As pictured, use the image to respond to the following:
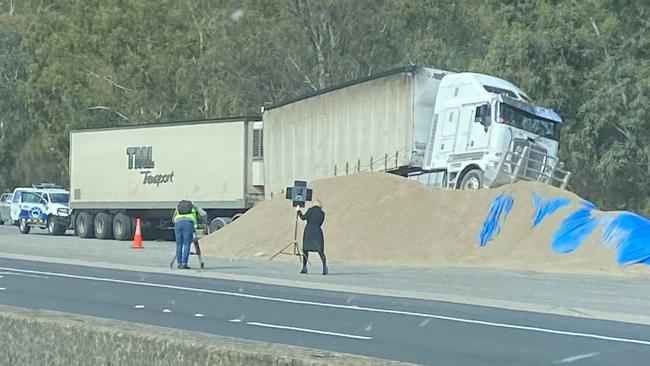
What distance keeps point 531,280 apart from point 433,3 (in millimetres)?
32093

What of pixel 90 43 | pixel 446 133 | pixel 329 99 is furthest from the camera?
pixel 90 43

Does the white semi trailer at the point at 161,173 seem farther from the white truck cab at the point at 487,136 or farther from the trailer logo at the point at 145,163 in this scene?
the white truck cab at the point at 487,136

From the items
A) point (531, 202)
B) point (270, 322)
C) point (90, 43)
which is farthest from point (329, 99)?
point (90, 43)

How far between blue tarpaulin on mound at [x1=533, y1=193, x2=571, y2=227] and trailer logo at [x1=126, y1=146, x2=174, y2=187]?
1435 centimetres

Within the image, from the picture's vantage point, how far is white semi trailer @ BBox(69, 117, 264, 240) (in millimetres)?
37031

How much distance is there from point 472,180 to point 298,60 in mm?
23381

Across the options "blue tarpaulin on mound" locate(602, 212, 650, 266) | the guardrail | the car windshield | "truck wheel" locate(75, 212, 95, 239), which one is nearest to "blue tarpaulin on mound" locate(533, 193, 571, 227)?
"blue tarpaulin on mound" locate(602, 212, 650, 266)

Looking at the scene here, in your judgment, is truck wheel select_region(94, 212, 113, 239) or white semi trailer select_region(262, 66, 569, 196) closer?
white semi trailer select_region(262, 66, 569, 196)

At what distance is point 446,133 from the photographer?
31500 mm

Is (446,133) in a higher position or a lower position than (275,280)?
higher

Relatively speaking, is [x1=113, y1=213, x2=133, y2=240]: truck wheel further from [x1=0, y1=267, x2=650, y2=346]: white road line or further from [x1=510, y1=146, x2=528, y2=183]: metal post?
[x1=0, y1=267, x2=650, y2=346]: white road line

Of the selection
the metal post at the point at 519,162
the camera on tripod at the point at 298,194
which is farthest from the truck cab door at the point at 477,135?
the camera on tripod at the point at 298,194

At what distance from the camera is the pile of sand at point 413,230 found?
91.1ft

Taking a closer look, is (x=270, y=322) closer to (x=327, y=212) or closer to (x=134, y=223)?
(x=327, y=212)
